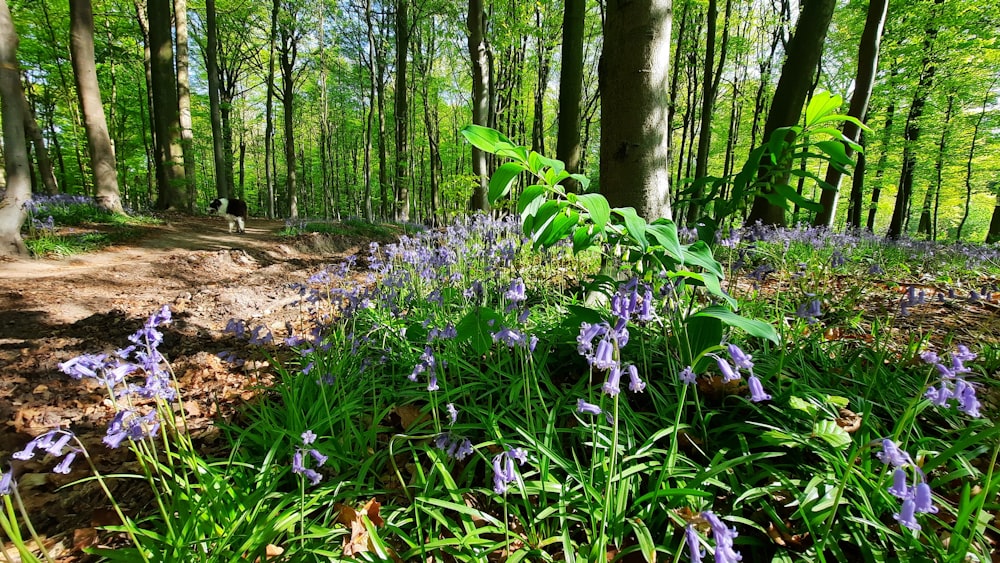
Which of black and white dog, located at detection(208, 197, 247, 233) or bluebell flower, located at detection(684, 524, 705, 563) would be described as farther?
black and white dog, located at detection(208, 197, 247, 233)

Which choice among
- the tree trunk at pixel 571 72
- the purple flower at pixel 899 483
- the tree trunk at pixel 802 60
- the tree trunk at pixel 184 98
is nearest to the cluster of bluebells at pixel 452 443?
the purple flower at pixel 899 483

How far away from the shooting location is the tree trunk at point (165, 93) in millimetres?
11188

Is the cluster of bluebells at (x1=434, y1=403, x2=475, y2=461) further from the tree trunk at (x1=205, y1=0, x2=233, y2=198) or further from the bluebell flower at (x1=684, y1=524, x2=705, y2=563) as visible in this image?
the tree trunk at (x1=205, y1=0, x2=233, y2=198)

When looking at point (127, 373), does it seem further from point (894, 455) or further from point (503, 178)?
point (894, 455)

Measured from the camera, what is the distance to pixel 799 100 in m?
5.37

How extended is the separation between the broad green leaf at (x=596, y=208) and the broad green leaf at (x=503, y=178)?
22cm

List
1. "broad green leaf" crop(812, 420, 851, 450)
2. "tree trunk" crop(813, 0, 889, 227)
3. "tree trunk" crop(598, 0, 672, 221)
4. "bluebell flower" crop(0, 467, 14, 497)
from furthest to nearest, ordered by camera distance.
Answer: "tree trunk" crop(813, 0, 889, 227) → "tree trunk" crop(598, 0, 672, 221) → "broad green leaf" crop(812, 420, 851, 450) → "bluebell flower" crop(0, 467, 14, 497)

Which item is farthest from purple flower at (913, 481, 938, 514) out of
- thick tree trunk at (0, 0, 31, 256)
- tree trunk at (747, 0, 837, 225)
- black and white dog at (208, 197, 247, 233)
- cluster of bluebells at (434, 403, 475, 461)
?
black and white dog at (208, 197, 247, 233)

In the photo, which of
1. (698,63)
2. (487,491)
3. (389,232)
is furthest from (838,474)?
(698,63)

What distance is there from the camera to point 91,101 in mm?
8773

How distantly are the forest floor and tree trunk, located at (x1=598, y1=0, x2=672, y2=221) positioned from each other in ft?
8.91

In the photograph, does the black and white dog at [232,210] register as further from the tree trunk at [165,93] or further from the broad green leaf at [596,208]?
the broad green leaf at [596,208]

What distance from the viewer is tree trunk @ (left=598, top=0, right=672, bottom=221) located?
2.54m

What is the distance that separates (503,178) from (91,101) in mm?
12129
